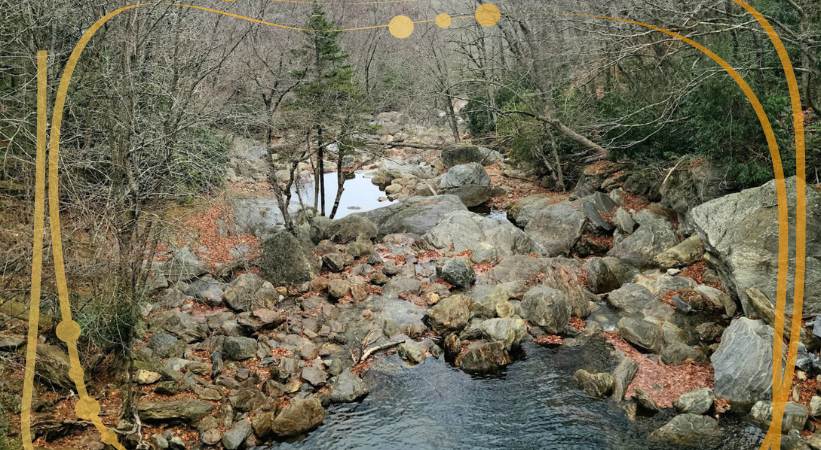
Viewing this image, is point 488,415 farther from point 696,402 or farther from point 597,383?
point 696,402

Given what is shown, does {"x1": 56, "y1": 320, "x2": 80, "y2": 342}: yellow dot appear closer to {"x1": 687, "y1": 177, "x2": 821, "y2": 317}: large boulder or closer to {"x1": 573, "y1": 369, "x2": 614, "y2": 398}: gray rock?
{"x1": 573, "y1": 369, "x2": 614, "y2": 398}: gray rock

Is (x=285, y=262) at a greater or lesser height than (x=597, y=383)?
greater

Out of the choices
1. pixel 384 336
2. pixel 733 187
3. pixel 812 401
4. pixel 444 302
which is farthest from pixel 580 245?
pixel 812 401

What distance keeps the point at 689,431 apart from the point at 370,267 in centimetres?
898

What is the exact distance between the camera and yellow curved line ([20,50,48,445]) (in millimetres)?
6953

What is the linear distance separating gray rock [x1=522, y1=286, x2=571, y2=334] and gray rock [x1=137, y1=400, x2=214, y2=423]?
658 centimetres

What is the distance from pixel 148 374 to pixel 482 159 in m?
20.7

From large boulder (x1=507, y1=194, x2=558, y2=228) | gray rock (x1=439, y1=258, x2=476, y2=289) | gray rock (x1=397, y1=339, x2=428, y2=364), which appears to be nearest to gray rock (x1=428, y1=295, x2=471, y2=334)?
Result: gray rock (x1=397, y1=339, x2=428, y2=364)

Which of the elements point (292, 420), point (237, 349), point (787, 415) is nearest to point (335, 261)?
point (237, 349)

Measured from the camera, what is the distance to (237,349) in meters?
10.8

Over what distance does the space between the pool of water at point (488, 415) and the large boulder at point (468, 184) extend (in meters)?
12.8

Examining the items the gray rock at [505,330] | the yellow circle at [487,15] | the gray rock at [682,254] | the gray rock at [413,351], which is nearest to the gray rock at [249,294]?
the gray rock at [413,351]

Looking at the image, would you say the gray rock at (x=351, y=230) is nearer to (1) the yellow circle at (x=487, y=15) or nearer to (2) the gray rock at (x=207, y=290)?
(2) the gray rock at (x=207, y=290)

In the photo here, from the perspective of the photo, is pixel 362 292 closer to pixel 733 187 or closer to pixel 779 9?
pixel 733 187
